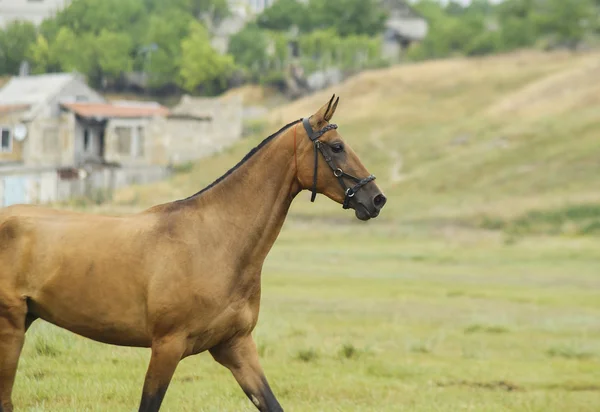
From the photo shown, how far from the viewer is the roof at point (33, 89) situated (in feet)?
261

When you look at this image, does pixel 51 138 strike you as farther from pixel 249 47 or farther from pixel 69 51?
pixel 249 47

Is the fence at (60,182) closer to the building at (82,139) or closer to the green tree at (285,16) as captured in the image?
the building at (82,139)

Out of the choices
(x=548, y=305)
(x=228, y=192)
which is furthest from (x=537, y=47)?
(x=228, y=192)

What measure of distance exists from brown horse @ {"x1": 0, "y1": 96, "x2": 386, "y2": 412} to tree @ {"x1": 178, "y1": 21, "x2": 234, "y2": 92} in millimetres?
115184

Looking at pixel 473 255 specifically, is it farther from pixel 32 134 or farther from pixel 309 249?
pixel 32 134

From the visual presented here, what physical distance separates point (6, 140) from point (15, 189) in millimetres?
12302

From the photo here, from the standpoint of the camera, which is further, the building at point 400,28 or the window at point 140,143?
the building at point 400,28

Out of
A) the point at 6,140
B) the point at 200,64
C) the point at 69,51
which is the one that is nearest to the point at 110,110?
the point at 6,140

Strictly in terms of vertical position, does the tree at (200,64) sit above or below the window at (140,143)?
below

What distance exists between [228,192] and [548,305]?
61.1 feet

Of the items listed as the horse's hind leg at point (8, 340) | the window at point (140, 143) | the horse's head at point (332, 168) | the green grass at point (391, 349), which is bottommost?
the window at point (140, 143)

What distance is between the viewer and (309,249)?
42.8 m

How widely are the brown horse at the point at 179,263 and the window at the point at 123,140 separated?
70.5m

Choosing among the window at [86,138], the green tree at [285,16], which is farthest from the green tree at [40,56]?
the green tree at [285,16]
